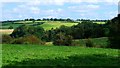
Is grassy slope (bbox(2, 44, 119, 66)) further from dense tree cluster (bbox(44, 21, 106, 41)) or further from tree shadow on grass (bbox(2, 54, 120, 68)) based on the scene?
dense tree cluster (bbox(44, 21, 106, 41))

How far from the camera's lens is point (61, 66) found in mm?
13672

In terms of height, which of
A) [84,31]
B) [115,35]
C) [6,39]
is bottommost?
[84,31]

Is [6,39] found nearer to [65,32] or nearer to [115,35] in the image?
[65,32]

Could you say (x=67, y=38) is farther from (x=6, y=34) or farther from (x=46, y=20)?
(x=46, y=20)

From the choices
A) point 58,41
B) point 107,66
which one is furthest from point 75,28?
point 107,66

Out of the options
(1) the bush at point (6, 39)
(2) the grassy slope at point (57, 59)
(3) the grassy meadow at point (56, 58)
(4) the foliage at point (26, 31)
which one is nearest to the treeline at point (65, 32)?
(4) the foliage at point (26, 31)

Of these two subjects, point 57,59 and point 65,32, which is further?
point 65,32

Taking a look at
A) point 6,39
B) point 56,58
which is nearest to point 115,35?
point 6,39

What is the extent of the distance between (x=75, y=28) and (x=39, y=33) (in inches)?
437

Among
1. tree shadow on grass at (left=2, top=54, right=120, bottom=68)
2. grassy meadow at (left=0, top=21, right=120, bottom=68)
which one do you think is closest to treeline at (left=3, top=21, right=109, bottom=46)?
grassy meadow at (left=0, top=21, right=120, bottom=68)

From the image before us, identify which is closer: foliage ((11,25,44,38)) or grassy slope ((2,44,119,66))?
grassy slope ((2,44,119,66))

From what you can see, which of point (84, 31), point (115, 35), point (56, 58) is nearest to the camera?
point (56, 58)

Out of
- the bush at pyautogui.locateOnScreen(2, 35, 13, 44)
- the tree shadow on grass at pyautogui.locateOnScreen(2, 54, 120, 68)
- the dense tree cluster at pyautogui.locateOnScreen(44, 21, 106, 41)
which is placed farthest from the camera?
the dense tree cluster at pyautogui.locateOnScreen(44, 21, 106, 41)

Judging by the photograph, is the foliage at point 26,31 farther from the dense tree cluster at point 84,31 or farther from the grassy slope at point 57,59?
the grassy slope at point 57,59
